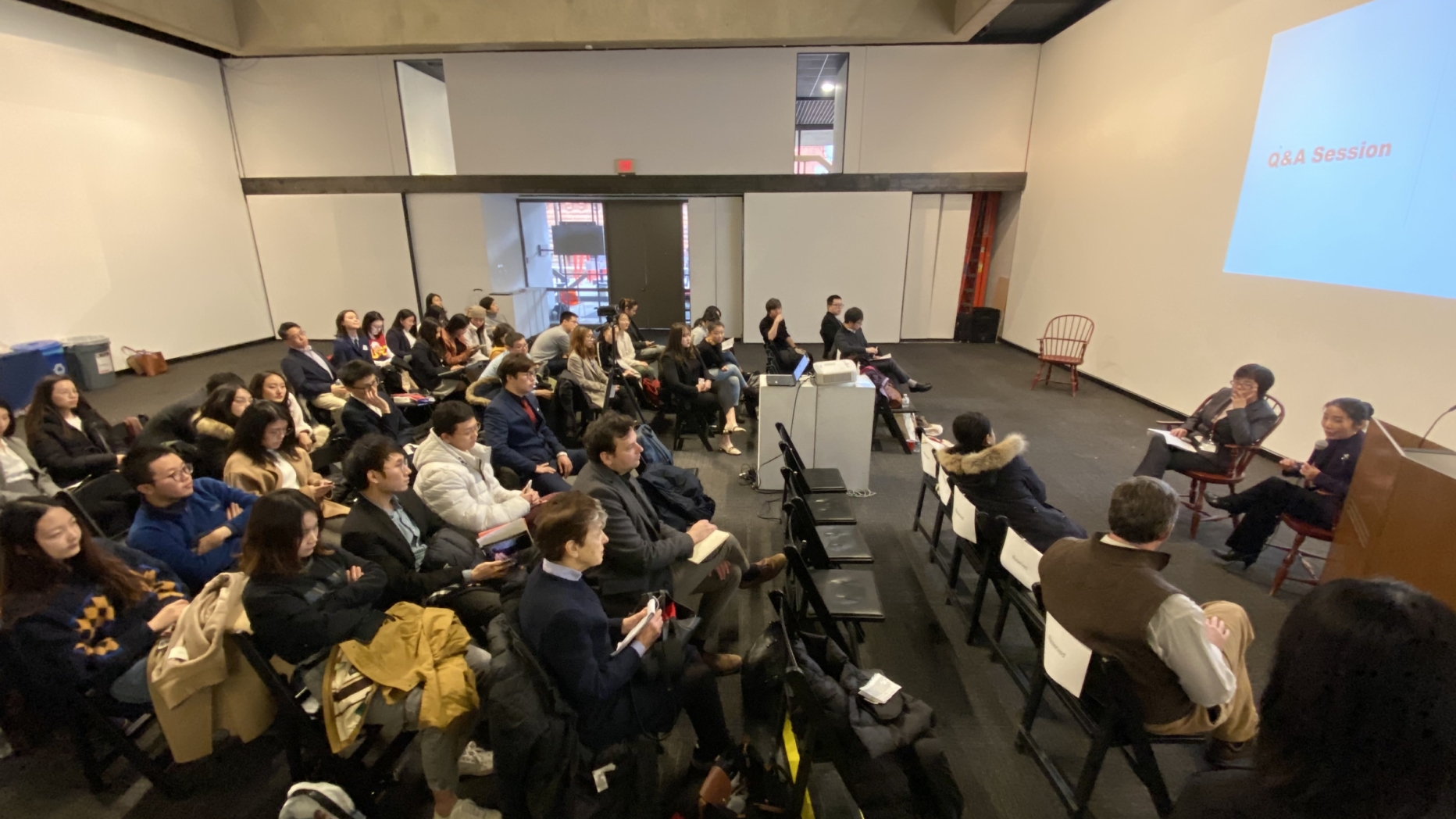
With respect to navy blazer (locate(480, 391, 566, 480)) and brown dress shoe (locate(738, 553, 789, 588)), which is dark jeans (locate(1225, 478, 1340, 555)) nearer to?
brown dress shoe (locate(738, 553, 789, 588))

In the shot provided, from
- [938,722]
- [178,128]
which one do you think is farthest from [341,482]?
[178,128]

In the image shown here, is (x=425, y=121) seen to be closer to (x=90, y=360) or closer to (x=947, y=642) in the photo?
(x=90, y=360)

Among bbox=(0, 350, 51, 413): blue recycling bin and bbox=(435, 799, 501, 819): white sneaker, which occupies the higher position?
bbox=(0, 350, 51, 413): blue recycling bin

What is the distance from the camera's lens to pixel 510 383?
11.8 ft

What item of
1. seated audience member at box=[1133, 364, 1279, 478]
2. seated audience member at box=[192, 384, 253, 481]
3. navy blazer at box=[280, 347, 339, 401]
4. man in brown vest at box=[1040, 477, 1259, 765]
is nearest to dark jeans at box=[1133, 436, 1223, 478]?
seated audience member at box=[1133, 364, 1279, 478]

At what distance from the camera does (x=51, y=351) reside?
6.61 m

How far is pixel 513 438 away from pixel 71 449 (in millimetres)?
2549

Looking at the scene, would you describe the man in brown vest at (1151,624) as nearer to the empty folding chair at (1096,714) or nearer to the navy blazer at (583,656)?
the empty folding chair at (1096,714)

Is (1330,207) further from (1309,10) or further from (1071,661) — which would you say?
(1071,661)

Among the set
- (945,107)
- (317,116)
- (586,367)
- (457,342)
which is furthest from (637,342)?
(317,116)

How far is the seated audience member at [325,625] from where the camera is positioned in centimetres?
182

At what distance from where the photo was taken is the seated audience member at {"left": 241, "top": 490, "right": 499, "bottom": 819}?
1.82m

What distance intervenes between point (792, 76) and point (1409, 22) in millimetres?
6691

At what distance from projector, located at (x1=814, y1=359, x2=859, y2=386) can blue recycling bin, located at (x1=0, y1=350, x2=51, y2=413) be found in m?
7.88
